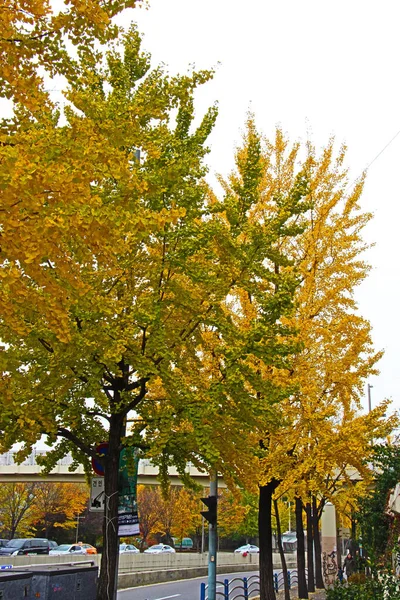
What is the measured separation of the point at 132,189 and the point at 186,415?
4.06 m

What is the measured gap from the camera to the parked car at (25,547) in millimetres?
33891

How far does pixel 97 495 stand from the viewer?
1021cm

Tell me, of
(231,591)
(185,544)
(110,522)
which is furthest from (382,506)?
(185,544)

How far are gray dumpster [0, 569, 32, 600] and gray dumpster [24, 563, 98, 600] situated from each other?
261 mm

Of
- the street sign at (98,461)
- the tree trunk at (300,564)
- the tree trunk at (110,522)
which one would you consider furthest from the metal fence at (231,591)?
the street sign at (98,461)

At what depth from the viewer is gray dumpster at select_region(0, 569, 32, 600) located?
8477 millimetres

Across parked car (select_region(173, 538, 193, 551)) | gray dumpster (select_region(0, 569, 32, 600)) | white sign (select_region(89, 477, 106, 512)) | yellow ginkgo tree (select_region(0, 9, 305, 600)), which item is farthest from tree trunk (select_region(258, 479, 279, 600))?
parked car (select_region(173, 538, 193, 551))

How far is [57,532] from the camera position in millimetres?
51188

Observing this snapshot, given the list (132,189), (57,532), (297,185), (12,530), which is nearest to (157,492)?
(57,532)

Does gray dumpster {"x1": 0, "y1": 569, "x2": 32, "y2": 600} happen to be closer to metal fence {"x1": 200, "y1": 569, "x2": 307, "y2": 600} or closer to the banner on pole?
the banner on pole

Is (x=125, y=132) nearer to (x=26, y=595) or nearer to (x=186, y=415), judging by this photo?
(x=186, y=415)

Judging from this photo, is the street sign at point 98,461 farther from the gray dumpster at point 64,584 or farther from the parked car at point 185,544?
the parked car at point 185,544

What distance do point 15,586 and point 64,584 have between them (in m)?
1.29

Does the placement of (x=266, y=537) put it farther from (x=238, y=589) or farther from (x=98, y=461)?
(x=238, y=589)
